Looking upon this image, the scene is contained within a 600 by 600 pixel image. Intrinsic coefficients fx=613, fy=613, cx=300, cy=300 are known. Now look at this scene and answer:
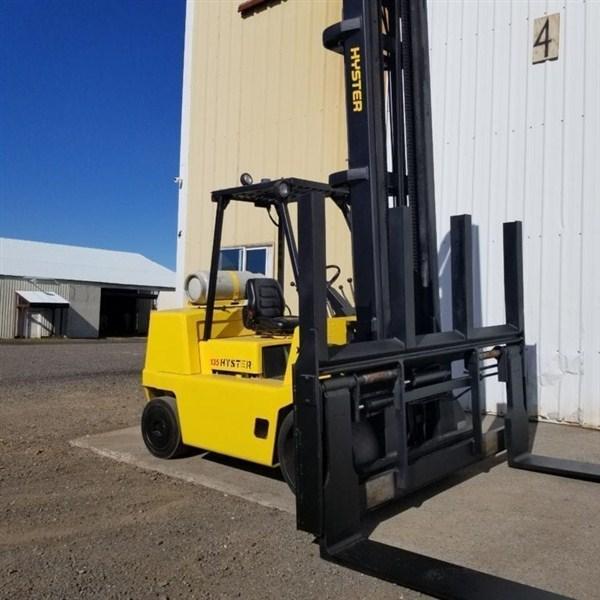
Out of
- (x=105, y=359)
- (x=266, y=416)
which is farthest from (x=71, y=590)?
(x=105, y=359)

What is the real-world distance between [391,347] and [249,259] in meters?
7.23

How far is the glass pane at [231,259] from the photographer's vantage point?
35.9ft

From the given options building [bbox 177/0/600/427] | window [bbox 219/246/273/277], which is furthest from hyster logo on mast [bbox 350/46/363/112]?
window [bbox 219/246/273/277]

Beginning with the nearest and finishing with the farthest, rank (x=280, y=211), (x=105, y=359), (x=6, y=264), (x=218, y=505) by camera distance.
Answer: (x=218, y=505)
(x=280, y=211)
(x=105, y=359)
(x=6, y=264)

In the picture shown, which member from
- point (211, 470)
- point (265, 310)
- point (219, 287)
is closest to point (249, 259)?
point (219, 287)

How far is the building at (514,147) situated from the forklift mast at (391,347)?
6.82 ft

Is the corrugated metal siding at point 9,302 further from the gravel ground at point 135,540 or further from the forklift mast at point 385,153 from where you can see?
the forklift mast at point 385,153

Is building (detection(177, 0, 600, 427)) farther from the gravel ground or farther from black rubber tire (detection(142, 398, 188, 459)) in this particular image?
the gravel ground

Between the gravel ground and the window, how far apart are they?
4.86 m

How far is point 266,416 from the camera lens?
4.59m

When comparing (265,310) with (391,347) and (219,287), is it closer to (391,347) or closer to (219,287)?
(219,287)

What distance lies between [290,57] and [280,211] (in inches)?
235

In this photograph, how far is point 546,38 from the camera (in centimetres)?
Result: 725

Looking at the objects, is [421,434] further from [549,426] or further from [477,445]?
[549,426]
